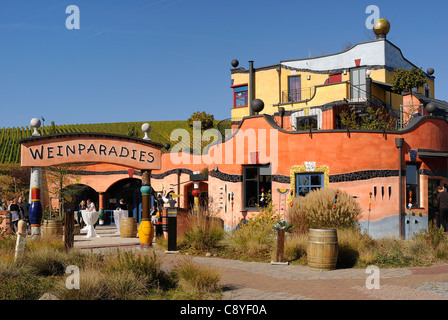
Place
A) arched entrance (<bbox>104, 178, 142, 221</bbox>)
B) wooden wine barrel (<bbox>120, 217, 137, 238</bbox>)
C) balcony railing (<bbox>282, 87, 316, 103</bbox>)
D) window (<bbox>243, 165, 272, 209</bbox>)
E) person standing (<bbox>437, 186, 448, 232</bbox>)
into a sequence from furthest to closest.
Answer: arched entrance (<bbox>104, 178, 142, 221</bbox>) → balcony railing (<bbox>282, 87, 316, 103</bbox>) → wooden wine barrel (<bbox>120, 217, 137, 238</bbox>) → window (<bbox>243, 165, 272, 209</bbox>) → person standing (<bbox>437, 186, 448, 232</bbox>)

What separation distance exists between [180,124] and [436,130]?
220 feet

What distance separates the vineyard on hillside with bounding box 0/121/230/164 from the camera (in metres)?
51.4

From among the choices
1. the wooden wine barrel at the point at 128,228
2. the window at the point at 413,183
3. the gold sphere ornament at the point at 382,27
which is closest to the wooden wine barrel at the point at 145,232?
the wooden wine barrel at the point at 128,228

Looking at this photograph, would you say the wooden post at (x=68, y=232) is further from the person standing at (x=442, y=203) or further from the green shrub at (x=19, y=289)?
the person standing at (x=442, y=203)

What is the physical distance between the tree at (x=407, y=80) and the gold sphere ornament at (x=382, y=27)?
3.81 meters

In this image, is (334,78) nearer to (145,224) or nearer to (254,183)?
(254,183)

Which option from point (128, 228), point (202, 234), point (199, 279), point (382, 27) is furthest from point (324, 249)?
point (382, 27)

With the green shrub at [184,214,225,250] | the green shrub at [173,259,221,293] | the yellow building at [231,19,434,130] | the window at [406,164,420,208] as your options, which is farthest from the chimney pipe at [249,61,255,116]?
the green shrub at [173,259,221,293]

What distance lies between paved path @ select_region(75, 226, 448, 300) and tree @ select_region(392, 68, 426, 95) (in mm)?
15342

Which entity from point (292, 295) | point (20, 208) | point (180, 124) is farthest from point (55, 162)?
point (180, 124)

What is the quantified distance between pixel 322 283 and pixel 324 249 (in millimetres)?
1630

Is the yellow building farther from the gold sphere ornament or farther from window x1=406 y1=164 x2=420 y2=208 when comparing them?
window x1=406 y1=164 x2=420 y2=208

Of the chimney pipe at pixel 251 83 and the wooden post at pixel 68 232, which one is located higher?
the chimney pipe at pixel 251 83

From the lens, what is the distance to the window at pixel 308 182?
1672 centimetres
